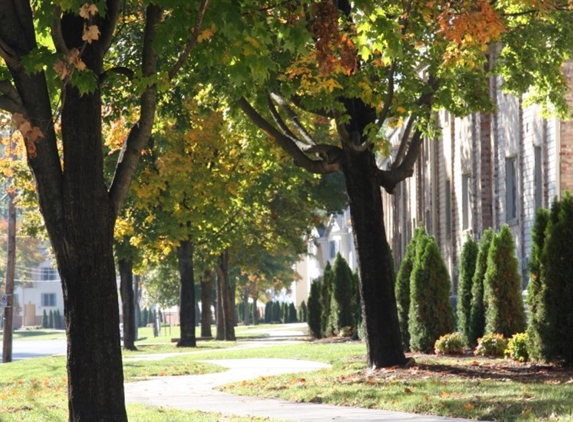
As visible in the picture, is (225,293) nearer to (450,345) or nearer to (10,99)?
(450,345)

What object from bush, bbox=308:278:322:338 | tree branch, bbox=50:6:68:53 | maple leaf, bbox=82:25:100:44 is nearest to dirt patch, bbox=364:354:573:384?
tree branch, bbox=50:6:68:53

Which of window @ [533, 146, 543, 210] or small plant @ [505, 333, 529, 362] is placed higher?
window @ [533, 146, 543, 210]

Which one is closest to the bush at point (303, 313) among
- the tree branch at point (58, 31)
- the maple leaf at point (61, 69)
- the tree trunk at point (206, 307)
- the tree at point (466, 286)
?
the tree trunk at point (206, 307)

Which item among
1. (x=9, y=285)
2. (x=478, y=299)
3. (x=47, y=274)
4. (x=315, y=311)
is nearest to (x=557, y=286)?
(x=478, y=299)

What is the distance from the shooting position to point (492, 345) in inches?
953

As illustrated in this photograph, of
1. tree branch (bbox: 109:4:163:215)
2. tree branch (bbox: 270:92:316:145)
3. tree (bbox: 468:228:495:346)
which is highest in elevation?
tree branch (bbox: 270:92:316:145)

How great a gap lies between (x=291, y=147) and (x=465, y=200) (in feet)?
66.4

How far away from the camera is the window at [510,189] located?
111ft

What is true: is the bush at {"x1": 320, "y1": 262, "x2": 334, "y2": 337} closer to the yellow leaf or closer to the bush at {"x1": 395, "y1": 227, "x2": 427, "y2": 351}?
the bush at {"x1": 395, "y1": 227, "x2": 427, "y2": 351}

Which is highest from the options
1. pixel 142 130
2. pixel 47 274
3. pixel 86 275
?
pixel 47 274

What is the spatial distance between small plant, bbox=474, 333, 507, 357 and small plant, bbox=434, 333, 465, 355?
1.71 feet

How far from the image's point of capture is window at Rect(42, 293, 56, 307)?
517 ft

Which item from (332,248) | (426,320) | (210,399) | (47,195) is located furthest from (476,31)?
(332,248)

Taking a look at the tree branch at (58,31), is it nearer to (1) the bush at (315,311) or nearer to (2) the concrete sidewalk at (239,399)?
(2) the concrete sidewalk at (239,399)
